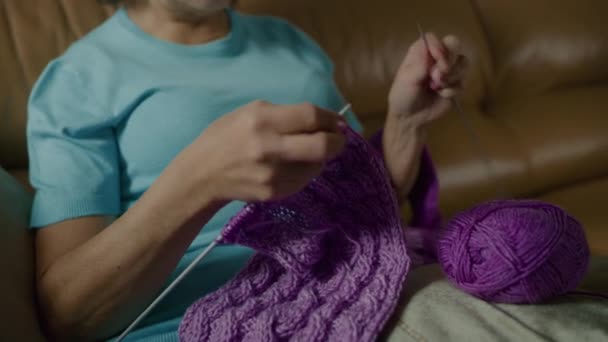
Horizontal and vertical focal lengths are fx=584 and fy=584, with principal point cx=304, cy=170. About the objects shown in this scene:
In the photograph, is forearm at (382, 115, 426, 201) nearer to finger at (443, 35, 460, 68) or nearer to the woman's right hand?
finger at (443, 35, 460, 68)

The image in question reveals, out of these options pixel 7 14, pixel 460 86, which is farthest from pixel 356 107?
pixel 7 14

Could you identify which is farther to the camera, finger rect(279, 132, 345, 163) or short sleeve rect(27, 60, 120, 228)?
short sleeve rect(27, 60, 120, 228)

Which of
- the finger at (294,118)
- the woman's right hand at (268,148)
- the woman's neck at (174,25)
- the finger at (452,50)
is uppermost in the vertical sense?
the woman's neck at (174,25)

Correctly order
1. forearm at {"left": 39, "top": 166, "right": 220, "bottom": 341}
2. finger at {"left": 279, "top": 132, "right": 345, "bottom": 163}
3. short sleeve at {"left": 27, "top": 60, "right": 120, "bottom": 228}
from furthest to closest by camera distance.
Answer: short sleeve at {"left": 27, "top": 60, "right": 120, "bottom": 228}, forearm at {"left": 39, "top": 166, "right": 220, "bottom": 341}, finger at {"left": 279, "top": 132, "right": 345, "bottom": 163}

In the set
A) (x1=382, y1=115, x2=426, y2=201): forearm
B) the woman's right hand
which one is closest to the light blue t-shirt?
(x1=382, y1=115, x2=426, y2=201): forearm

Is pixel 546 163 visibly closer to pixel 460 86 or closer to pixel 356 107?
pixel 356 107

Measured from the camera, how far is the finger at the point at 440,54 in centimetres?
73

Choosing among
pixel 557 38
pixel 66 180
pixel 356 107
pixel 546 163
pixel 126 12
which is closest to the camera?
pixel 66 180

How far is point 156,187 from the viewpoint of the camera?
57cm

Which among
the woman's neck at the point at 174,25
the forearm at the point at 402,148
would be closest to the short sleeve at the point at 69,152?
the woman's neck at the point at 174,25

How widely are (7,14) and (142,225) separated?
0.63m

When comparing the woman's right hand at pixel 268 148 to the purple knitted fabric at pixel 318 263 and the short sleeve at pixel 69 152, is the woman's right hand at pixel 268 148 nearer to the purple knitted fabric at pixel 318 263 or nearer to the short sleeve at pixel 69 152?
the purple knitted fabric at pixel 318 263

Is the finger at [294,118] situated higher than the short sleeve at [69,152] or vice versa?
the finger at [294,118]

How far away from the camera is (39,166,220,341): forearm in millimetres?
563
